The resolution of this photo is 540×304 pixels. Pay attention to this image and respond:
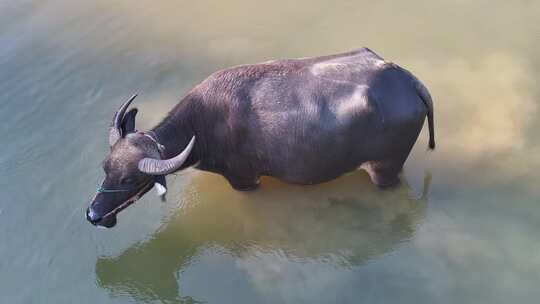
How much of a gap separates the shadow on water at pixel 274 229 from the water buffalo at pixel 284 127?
16.3 inches

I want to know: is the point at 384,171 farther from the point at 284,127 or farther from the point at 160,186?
the point at 160,186

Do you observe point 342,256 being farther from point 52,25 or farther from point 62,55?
point 52,25

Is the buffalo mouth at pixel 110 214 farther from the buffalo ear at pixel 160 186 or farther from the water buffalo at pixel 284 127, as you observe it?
the buffalo ear at pixel 160 186

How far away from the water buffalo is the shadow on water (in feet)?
1.36

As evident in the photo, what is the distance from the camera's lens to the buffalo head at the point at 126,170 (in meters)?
4.82

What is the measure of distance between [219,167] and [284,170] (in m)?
0.71

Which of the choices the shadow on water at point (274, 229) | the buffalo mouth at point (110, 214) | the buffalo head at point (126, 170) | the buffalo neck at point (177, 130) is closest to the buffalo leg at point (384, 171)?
the shadow on water at point (274, 229)

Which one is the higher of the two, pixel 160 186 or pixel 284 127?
pixel 284 127

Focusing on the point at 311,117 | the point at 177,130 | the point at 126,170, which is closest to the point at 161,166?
the point at 126,170

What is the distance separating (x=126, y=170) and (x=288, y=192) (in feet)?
6.09

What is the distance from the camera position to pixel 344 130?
4988mm

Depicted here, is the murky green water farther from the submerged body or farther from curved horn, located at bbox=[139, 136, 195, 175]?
curved horn, located at bbox=[139, 136, 195, 175]

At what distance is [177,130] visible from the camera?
5352 mm

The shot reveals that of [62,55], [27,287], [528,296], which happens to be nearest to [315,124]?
[528,296]
